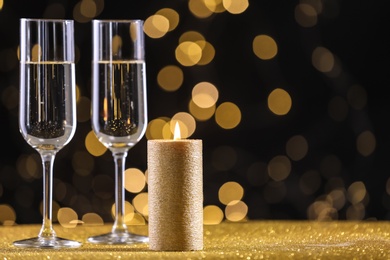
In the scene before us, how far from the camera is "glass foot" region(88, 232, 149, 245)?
1.36m

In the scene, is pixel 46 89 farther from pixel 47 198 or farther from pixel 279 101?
pixel 279 101

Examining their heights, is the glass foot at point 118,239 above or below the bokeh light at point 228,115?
below

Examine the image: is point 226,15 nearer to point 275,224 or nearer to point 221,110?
point 221,110

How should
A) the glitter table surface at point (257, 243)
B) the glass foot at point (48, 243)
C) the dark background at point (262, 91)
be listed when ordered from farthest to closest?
1. the dark background at point (262, 91)
2. the glass foot at point (48, 243)
3. the glitter table surface at point (257, 243)

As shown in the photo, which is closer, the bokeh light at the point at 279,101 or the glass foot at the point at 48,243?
the glass foot at the point at 48,243

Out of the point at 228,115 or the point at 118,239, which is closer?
the point at 118,239

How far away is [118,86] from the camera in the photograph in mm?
1337

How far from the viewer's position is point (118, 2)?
2.59 m

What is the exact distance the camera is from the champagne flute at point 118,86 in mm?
1332

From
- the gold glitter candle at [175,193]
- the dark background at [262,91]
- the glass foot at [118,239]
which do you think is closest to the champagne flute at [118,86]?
the glass foot at [118,239]

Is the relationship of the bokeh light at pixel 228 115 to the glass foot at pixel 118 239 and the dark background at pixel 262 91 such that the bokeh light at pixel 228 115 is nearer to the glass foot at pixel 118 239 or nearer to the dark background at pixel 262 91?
the dark background at pixel 262 91

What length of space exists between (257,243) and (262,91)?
4.52ft

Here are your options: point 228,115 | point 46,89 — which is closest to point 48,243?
point 46,89

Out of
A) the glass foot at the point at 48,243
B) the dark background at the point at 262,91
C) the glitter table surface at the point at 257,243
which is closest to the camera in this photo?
the glitter table surface at the point at 257,243
